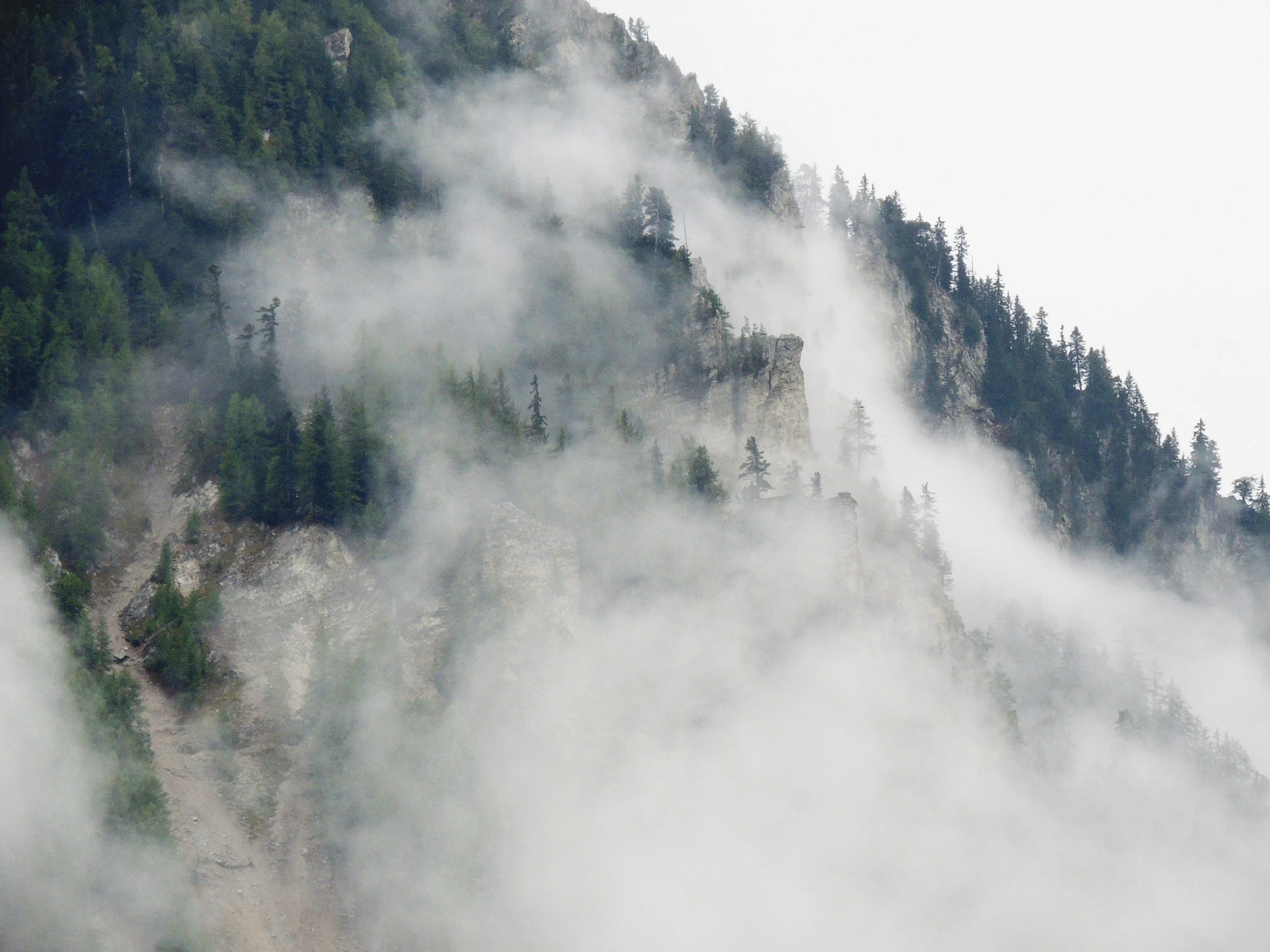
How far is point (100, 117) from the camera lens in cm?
10612

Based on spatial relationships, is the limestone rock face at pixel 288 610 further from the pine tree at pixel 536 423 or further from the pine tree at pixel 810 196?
the pine tree at pixel 810 196

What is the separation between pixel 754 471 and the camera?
9862cm

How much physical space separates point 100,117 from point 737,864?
74.0 meters

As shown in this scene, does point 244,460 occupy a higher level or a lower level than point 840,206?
lower

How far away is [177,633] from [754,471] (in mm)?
41631

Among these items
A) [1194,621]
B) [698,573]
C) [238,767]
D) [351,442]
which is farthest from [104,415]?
[1194,621]

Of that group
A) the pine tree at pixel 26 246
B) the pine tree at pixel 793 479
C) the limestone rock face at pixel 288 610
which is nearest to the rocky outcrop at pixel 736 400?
the pine tree at pixel 793 479

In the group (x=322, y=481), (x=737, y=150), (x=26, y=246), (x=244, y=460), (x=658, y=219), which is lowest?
(x=244, y=460)

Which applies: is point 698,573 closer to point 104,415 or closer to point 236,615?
point 236,615

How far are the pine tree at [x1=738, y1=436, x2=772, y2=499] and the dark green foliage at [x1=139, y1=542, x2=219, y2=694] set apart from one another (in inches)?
1465

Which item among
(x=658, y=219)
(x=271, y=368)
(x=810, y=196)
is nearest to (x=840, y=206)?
(x=810, y=196)

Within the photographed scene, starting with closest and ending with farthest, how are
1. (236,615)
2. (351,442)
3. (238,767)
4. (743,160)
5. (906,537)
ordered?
(238,767)
(236,615)
(351,442)
(906,537)
(743,160)

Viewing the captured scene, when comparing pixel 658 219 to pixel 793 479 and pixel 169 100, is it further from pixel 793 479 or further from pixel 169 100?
pixel 169 100

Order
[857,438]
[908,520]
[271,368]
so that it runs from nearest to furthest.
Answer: [271,368] → [908,520] → [857,438]
